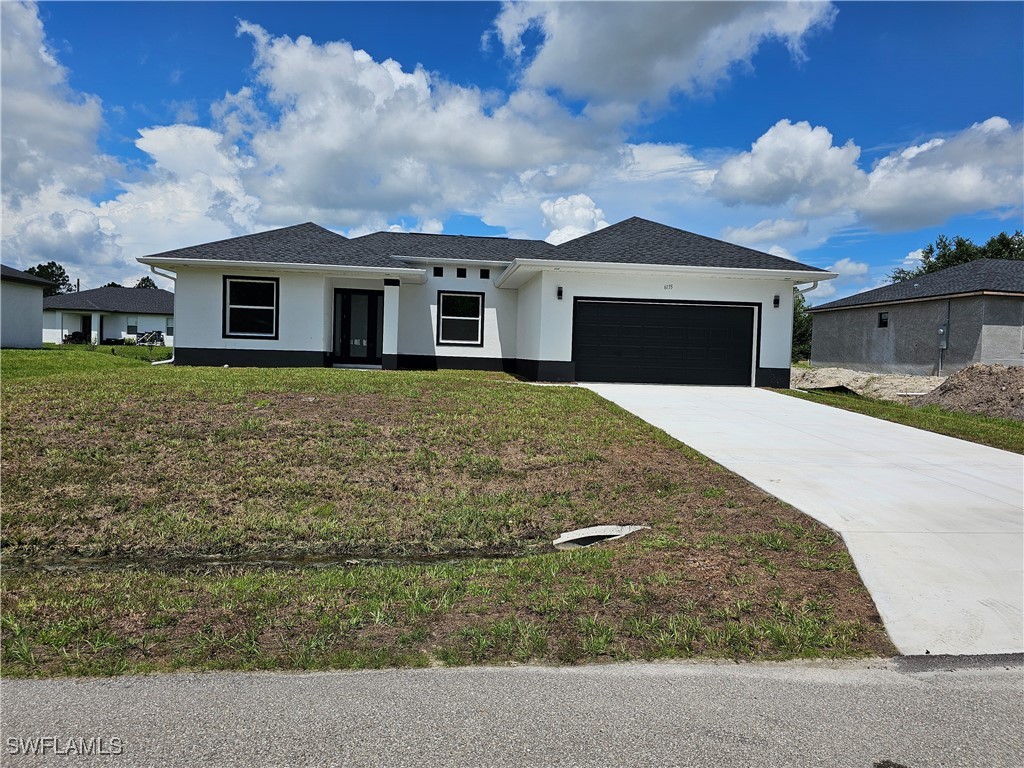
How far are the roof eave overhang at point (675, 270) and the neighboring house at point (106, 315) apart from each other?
3631 centimetres

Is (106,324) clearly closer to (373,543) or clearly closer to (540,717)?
(373,543)

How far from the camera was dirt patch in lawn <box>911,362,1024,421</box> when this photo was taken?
42.4ft

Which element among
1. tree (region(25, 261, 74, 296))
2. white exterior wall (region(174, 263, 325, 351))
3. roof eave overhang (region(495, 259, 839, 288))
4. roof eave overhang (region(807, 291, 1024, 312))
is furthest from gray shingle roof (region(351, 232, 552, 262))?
tree (region(25, 261, 74, 296))

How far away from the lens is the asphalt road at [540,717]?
2570 millimetres

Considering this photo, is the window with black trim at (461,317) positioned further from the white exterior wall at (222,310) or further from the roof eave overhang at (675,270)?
the roof eave overhang at (675,270)

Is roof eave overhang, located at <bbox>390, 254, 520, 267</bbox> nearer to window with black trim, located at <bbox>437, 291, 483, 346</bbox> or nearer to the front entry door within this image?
window with black trim, located at <bbox>437, 291, 483, 346</bbox>

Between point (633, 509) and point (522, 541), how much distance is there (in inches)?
46.6

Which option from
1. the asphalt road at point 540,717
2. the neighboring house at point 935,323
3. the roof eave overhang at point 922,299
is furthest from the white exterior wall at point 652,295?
the asphalt road at point 540,717

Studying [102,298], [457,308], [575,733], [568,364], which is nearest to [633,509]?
[575,733]

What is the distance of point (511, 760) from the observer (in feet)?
8.29

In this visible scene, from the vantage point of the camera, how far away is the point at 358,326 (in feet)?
65.4

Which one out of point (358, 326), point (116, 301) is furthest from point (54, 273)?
point (358, 326)

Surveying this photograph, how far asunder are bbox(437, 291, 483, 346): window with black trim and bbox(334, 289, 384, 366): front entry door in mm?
1915

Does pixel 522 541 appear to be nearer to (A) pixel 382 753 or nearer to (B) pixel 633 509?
(B) pixel 633 509
